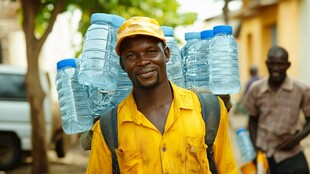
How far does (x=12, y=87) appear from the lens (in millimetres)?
10305

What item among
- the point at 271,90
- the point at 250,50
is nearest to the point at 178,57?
the point at 271,90

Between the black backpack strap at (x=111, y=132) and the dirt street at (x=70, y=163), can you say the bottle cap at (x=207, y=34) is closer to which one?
the black backpack strap at (x=111, y=132)

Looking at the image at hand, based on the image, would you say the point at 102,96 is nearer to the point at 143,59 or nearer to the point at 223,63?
the point at 143,59

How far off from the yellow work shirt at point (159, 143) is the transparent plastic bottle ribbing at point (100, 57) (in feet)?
0.78

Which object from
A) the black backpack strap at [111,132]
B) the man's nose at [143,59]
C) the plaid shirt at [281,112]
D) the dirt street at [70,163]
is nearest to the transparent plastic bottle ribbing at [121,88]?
the black backpack strap at [111,132]

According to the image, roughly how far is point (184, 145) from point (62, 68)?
2.88 feet

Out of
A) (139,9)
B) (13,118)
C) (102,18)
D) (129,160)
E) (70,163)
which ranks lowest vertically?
(70,163)

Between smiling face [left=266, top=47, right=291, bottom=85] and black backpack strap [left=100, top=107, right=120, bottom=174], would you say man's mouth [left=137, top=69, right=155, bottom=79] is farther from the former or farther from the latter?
smiling face [left=266, top=47, right=291, bottom=85]

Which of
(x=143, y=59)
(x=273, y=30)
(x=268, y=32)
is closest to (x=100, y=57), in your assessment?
(x=143, y=59)

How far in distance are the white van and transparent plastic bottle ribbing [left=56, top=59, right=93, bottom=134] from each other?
731 cm

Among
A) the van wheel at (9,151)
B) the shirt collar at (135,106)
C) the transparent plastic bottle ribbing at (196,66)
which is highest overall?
the transparent plastic bottle ribbing at (196,66)

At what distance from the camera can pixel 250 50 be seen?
2766cm

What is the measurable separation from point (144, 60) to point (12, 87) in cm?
A: 813

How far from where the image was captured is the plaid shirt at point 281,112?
5102 millimetres
